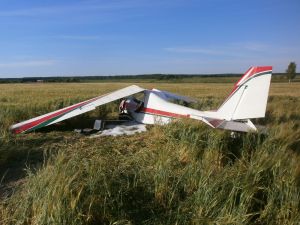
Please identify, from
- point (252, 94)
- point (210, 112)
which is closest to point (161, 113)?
point (210, 112)

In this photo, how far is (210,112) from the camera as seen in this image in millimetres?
8781

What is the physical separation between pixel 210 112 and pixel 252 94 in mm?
1426

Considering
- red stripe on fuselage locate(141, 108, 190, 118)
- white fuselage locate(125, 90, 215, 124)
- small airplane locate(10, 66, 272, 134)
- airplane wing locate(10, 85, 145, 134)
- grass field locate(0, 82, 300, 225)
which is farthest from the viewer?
red stripe on fuselage locate(141, 108, 190, 118)

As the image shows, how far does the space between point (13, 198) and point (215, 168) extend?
9.83 ft

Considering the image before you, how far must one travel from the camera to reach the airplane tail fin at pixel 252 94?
24.8 ft

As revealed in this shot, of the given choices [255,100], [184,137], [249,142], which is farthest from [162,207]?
[255,100]

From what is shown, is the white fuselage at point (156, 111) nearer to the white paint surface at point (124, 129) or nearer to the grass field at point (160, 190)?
the white paint surface at point (124, 129)

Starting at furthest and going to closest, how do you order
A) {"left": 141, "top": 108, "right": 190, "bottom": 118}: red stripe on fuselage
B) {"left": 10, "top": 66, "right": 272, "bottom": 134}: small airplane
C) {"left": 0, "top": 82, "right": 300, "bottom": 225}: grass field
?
{"left": 141, "top": 108, "right": 190, "bottom": 118}: red stripe on fuselage → {"left": 10, "top": 66, "right": 272, "bottom": 134}: small airplane → {"left": 0, "top": 82, "right": 300, "bottom": 225}: grass field

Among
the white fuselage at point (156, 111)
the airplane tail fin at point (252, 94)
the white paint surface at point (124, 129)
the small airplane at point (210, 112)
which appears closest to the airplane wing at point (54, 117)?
the small airplane at point (210, 112)

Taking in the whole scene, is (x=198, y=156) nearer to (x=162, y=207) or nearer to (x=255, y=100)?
(x=162, y=207)

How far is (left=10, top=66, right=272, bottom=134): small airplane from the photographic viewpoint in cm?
754

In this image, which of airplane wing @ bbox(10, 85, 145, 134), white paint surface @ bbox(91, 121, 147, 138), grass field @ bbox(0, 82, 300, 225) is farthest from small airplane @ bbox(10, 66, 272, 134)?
grass field @ bbox(0, 82, 300, 225)

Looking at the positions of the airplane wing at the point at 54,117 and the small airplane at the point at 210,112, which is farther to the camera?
the airplane wing at the point at 54,117

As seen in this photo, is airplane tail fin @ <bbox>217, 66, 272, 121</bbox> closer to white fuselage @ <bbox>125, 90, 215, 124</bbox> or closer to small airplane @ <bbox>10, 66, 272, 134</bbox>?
small airplane @ <bbox>10, 66, 272, 134</bbox>
